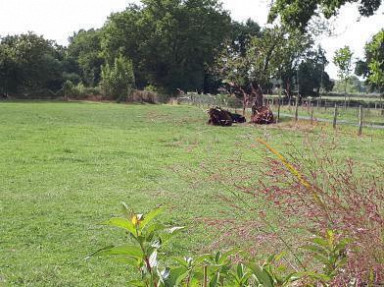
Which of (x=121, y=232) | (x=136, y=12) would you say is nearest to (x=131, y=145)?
(x=121, y=232)

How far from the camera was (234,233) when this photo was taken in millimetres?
1832

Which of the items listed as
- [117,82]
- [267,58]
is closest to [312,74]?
[117,82]

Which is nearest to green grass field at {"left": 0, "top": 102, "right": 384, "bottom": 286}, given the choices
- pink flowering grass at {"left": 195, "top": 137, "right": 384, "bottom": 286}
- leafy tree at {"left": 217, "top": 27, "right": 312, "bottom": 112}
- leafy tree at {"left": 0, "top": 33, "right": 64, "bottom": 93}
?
pink flowering grass at {"left": 195, "top": 137, "right": 384, "bottom": 286}

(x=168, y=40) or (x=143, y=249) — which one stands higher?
(x=168, y=40)

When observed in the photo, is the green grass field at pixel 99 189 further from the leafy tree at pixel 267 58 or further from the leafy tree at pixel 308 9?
the leafy tree at pixel 267 58

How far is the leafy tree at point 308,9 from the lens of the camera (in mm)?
21891

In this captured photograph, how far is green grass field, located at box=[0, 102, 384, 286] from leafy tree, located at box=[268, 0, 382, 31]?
9.24m

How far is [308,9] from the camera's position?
72.5 feet

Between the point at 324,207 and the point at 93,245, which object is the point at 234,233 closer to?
the point at 324,207

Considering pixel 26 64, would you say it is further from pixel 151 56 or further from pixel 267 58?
pixel 267 58

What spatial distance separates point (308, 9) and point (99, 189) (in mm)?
15967

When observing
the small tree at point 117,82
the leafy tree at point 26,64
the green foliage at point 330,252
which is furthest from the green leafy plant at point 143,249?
the leafy tree at point 26,64

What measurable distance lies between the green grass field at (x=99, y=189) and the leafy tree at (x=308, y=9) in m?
9.24

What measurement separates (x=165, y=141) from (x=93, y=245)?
11146 millimetres
